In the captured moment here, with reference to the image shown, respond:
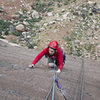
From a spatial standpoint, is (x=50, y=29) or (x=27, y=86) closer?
(x=27, y=86)

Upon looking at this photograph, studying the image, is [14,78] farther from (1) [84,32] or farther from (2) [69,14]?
(2) [69,14]

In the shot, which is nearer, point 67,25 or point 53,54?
point 53,54

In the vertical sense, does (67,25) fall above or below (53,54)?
above

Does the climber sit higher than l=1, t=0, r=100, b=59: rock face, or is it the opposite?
l=1, t=0, r=100, b=59: rock face

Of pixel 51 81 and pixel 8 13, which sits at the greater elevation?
pixel 8 13

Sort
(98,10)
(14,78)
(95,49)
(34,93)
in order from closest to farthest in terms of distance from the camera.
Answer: (34,93), (14,78), (95,49), (98,10)

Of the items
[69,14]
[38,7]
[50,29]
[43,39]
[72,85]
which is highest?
[38,7]

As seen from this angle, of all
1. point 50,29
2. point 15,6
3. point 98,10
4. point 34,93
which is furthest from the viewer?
point 15,6

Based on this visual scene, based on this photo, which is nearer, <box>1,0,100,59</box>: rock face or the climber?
the climber

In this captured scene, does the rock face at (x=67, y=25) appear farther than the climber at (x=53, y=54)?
Yes

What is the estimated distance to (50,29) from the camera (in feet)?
46.6

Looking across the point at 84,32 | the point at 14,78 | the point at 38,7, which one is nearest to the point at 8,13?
the point at 38,7

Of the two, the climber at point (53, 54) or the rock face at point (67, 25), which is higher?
the rock face at point (67, 25)

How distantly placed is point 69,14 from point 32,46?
555 centimetres
